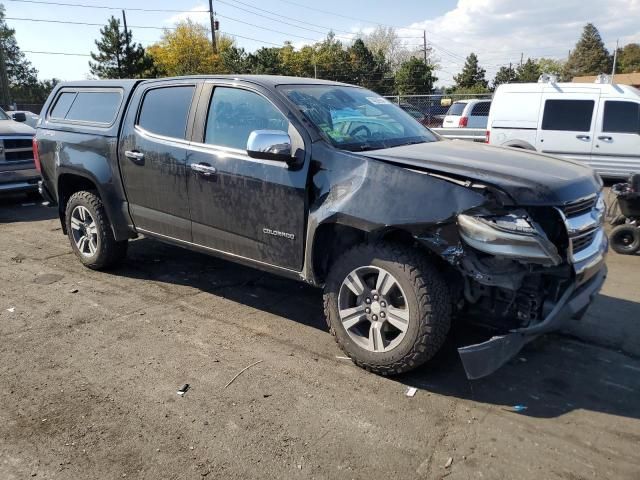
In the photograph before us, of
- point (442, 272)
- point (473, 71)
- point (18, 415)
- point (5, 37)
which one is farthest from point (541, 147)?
point (5, 37)

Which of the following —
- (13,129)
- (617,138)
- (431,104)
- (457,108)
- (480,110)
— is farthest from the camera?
(431,104)

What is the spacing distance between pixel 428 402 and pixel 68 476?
2.02m

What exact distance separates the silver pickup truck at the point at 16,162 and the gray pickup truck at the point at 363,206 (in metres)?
4.85

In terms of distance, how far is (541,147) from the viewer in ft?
35.3

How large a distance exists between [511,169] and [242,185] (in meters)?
1.91

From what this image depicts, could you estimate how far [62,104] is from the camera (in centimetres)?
580

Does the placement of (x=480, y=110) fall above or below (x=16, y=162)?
above

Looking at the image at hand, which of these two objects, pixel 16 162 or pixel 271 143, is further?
pixel 16 162

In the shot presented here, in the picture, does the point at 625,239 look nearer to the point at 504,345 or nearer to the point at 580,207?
the point at 580,207

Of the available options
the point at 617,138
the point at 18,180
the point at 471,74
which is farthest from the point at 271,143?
the point at 471,74

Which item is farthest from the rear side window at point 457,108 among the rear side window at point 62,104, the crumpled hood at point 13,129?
the rear side window at point 62,104

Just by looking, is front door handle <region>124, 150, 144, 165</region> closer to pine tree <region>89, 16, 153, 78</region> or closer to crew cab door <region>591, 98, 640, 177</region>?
crew cab door <region>591, 98, 640, 177</region>

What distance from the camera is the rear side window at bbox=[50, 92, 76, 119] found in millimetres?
5728

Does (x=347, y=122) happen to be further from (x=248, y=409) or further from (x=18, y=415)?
(x=18, y=415)
